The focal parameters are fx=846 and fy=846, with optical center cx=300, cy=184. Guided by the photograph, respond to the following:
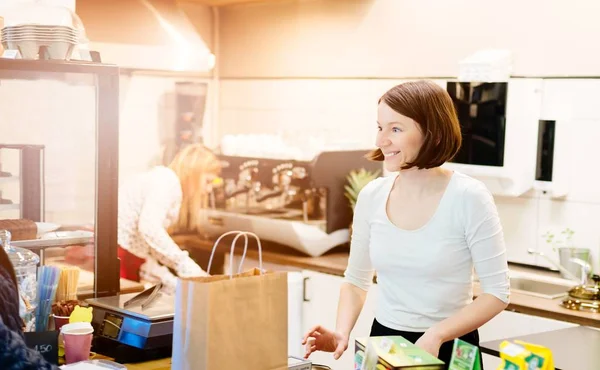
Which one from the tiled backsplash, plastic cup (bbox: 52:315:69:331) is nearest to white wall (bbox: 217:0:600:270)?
the tiled backsplash

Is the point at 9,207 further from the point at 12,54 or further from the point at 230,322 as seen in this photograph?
the point at 230,322

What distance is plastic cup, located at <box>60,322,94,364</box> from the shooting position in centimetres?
214

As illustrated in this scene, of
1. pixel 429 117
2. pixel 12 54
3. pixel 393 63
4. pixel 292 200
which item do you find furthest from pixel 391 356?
pixel 393 63

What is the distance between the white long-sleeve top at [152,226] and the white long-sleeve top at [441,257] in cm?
206

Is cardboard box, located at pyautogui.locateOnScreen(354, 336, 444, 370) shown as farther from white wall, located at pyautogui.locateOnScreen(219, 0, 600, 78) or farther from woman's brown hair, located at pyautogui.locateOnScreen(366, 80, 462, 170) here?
white wall, located at pyautogui.locateOnScreen(219, 0, 600, 78)

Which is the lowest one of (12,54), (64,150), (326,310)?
(326,310)

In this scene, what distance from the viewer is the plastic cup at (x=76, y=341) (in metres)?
2.14

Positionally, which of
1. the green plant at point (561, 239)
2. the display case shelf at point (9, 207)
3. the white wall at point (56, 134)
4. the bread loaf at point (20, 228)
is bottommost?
the green plant at point (561, 239)

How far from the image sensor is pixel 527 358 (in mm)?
1431

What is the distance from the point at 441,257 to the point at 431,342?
25 centimetres

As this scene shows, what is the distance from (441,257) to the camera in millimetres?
2182

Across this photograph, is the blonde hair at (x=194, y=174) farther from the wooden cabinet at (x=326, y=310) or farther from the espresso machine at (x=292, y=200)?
the wooden cabinet at (x=326, y=310)

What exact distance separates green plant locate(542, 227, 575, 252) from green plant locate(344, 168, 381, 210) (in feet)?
2.99

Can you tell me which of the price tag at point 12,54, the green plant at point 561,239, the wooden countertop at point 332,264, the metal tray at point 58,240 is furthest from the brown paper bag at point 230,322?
the green plant at point 561,239
